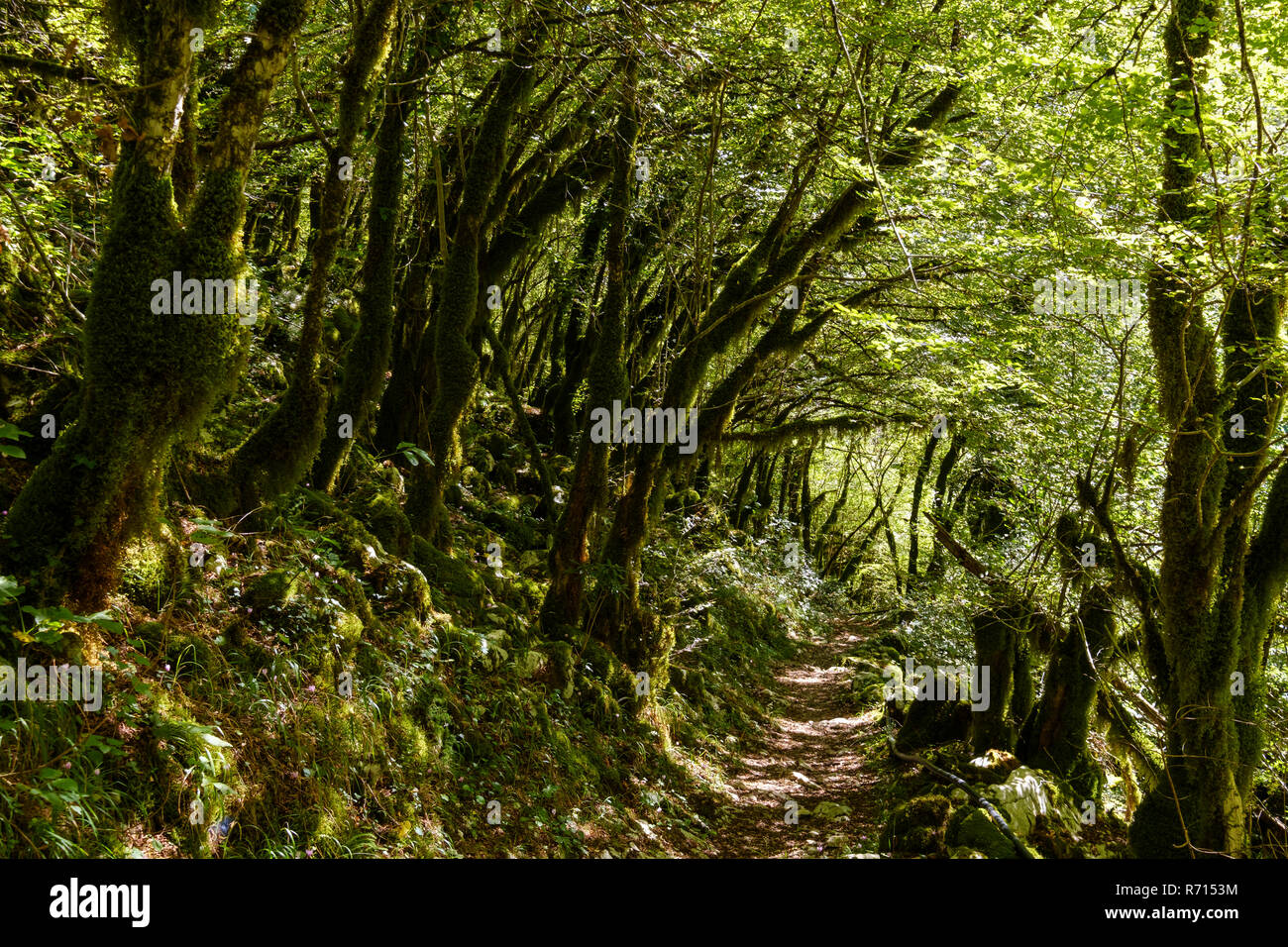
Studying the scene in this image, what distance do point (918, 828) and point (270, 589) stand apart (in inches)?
227

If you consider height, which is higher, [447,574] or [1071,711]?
[447,574]

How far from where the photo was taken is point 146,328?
3789 millimetres

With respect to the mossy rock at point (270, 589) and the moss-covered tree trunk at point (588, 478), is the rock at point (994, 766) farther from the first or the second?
the mossy rock at point (270, 589)

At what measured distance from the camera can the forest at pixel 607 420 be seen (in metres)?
3.85

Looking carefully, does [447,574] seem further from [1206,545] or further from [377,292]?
[1206,545]

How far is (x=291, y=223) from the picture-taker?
48.4 feet

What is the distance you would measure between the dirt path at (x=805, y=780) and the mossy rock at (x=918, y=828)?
39cm

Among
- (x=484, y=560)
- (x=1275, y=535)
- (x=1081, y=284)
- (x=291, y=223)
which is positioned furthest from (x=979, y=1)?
(x=291, y=223)

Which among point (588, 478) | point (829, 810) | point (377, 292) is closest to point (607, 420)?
point (588, 478)

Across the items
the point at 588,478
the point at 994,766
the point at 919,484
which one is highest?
the point at 588,478

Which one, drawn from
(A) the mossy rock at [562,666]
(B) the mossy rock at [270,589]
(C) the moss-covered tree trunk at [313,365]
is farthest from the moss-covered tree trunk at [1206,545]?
(B) the mossy rock at [270,589]

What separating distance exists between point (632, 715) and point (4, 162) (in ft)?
23.4

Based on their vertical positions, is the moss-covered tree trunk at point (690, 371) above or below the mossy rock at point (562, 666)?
above
